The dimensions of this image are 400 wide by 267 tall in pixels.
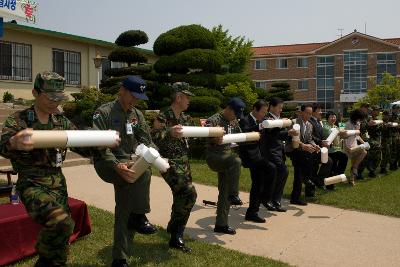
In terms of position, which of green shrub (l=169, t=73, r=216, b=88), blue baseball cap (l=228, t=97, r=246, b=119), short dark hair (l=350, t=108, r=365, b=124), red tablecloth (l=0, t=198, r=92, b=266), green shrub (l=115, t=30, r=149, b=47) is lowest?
red tablecloth (l=0, t=198, r=92, b=266)

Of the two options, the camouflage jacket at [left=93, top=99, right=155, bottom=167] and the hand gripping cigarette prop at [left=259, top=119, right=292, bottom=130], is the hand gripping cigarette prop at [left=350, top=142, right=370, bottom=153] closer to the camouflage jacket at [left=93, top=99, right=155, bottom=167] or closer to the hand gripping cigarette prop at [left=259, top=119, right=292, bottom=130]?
the hand gripping cigarette prop at [left=259, top=119, right=292, bottom=130]

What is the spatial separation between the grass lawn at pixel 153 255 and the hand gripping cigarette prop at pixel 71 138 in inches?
65.1

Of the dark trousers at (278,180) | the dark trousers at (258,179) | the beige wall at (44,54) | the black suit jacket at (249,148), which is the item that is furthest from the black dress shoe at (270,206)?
the beige wall at (44,54)

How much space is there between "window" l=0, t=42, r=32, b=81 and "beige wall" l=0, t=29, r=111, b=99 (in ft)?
0.62

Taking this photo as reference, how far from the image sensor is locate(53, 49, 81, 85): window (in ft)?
70.0

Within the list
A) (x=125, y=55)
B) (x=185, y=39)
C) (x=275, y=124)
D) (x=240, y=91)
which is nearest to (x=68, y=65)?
(x=125, y=55)

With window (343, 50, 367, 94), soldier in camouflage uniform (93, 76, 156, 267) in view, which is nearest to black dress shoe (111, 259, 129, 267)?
soldier in camouflage uniform (93, 76, 156, 267)

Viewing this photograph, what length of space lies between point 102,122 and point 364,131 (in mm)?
8492

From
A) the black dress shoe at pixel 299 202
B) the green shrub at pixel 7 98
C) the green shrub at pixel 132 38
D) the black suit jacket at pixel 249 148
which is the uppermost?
the green shrub at pixel 132 38

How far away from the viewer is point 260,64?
54219 mm

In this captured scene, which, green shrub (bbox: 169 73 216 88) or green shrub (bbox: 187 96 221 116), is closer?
green shrub (bbox: 187 96 221 116)

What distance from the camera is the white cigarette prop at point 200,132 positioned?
15.1 feet

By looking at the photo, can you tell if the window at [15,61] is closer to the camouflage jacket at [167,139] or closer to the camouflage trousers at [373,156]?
the camouflage trousers at [373,156]

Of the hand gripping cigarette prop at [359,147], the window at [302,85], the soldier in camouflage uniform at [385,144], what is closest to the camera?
the hand gripping cigarette prop at [359,147]
